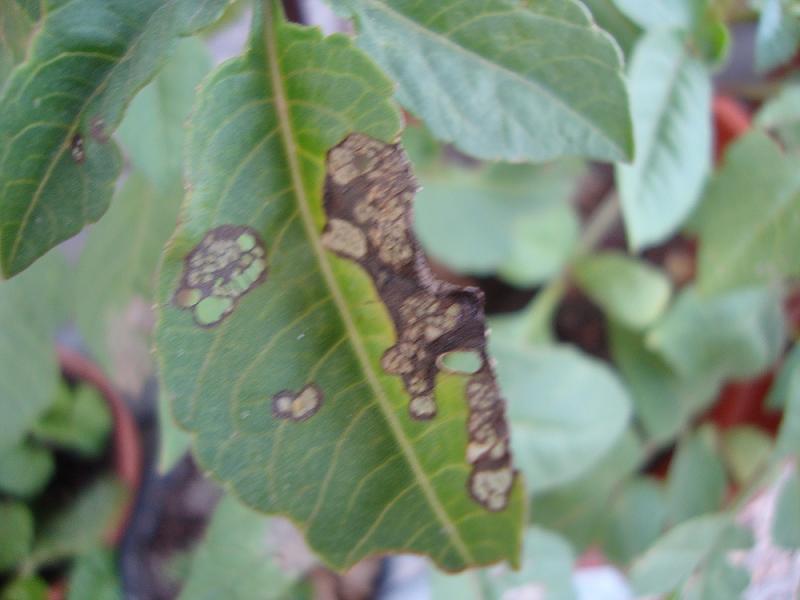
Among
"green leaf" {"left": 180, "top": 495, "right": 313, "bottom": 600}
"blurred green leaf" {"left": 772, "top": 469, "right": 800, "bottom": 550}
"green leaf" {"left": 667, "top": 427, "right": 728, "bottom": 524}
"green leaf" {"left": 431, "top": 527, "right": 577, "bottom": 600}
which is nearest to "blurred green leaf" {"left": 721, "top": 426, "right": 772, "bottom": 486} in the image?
"green leaf" {"left": 667, "top": 427, "right": 728, "bottom": 524}

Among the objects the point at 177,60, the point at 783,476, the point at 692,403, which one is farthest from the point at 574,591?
the point at 177,60

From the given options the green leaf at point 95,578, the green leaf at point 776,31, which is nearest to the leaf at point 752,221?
the green leaf at point 776,31

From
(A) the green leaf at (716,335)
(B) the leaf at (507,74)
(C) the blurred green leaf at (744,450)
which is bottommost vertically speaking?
(C) the blurred green leaf at (744,450)

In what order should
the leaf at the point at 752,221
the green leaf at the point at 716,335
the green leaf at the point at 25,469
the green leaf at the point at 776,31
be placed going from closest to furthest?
Result: the green leaf at the point at 776,31 < the leaf at the point at 752,221 < the green leaf at the point at 25,469 < the green leaf at the point at 716,335

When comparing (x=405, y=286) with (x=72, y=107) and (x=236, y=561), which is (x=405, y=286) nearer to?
(x=72, y=107)

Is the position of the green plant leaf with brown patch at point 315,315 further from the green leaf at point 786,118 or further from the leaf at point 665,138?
the green leaf at point 786,118

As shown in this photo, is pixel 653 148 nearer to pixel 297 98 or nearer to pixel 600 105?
pixel 600 105
